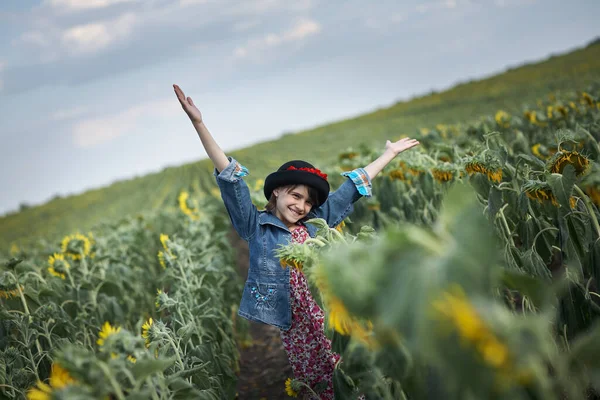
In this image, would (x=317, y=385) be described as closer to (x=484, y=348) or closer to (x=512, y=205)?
(x=512, y=205)

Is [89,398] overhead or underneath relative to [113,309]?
A: overhead

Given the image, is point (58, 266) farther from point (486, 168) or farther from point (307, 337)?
point (486, 168)

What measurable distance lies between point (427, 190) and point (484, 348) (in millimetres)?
2975

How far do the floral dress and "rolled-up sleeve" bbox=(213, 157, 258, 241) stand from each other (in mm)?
246

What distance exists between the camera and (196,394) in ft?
5.12

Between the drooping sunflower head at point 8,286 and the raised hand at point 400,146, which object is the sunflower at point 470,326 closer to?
the raised hand at point 400,146

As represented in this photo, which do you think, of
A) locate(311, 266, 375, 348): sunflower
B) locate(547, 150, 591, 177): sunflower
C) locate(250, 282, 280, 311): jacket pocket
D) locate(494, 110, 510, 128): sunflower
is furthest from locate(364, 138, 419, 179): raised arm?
locate(494, 110, 510, 128): sunflower

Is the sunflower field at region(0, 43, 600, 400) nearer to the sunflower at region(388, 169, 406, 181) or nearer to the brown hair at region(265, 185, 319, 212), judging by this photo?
the sunflower at region(388, 169, 406, 181)

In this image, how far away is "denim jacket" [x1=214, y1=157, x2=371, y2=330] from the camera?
2562 mm

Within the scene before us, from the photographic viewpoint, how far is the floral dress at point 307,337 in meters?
2.59

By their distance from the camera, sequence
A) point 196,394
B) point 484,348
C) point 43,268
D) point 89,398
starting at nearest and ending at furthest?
1. point 484,348
2. point 89,398
3. point 196,394
4. point 43,268

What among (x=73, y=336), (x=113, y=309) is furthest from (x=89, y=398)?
(x=113, y=309)

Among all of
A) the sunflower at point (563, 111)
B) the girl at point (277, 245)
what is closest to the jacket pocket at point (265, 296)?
the girl at point (277, 245)

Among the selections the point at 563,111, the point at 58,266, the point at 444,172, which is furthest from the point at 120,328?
the point at 563,111
